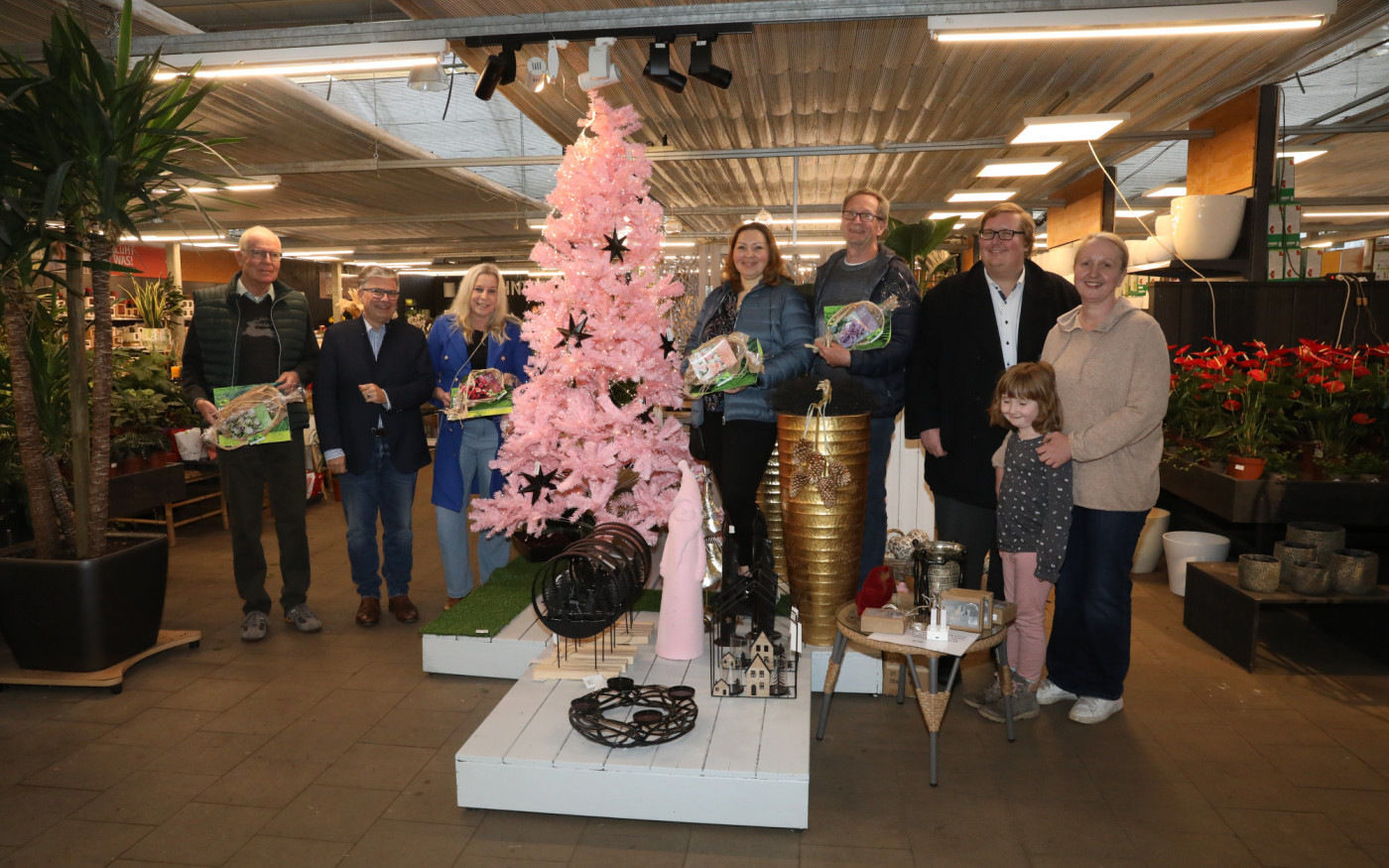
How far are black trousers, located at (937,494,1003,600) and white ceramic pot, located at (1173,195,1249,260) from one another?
3740 mm

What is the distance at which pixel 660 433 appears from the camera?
3.96 m

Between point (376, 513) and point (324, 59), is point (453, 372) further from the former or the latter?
point (324, 59)

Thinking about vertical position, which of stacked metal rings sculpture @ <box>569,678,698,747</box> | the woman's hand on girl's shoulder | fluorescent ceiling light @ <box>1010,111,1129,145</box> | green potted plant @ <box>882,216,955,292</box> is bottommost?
stacked metal rings sculpture @ <box>569,678,698,747</box>

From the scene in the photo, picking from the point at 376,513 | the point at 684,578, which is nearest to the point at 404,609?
the point at 376,513

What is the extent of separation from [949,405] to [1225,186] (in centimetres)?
464

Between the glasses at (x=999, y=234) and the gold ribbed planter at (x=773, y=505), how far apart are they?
122 cm

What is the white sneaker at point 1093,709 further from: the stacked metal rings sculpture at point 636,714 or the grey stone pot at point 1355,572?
the stacked metal rings sculpture at point 636,714

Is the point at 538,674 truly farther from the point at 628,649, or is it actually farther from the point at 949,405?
the point at 949,405

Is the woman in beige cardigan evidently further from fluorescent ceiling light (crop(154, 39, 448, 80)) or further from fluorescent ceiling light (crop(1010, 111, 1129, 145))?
fluorescent ceiling light (crop(154, 39, 448, 80))

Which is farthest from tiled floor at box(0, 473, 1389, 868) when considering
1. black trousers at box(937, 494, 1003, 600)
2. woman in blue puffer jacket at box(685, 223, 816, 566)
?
woman in blue puffer jacket at box(685, 223, 816, 566)

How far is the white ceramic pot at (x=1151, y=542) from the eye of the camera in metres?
5.15

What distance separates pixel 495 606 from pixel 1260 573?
3.21m

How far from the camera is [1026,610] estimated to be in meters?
3.16

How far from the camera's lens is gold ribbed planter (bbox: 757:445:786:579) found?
12.8 ft
